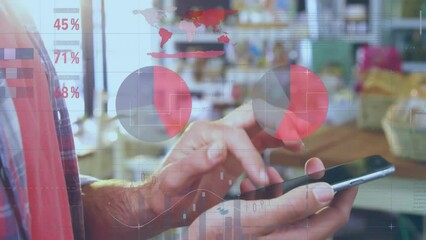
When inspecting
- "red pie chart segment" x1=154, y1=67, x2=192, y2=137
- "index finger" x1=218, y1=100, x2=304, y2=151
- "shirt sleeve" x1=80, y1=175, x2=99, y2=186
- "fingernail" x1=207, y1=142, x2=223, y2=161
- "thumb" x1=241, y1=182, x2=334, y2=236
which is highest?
"red pie chart segment" x1=154, y1=67, x2=192, y2=137

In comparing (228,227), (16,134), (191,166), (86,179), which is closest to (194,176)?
(191,166)

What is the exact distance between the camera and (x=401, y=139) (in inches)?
60.7

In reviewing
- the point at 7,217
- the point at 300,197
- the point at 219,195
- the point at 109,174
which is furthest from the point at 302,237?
the point at 7,217

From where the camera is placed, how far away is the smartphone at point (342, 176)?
1.55 m

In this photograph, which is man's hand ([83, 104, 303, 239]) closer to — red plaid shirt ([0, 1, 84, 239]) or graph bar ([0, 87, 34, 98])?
red plaid shirt ([0, 1, 84, 239])

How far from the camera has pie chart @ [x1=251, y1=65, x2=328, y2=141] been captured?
1.54m

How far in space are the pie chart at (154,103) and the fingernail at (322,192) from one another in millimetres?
318

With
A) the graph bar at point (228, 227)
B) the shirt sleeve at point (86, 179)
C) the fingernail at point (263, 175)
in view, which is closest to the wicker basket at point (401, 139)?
the fingernail at point (263, 175)

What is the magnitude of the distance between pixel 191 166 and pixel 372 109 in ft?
1.36

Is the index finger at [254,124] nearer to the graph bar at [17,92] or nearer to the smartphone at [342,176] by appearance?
the smartphone at [342,176]

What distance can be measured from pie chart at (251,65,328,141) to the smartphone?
9cm

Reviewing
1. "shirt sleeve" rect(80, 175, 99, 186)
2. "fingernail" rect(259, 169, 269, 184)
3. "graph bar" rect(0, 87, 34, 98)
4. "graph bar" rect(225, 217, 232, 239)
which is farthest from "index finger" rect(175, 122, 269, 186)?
"graph bar" rect(0, 87, 34, 98)

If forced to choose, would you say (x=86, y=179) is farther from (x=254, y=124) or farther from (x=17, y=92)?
(x=254, y=124)

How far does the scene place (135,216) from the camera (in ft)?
5.25
